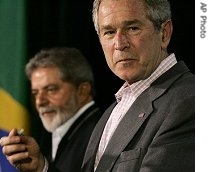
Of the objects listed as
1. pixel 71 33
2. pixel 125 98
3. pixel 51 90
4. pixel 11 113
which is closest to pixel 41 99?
pixel 51 90

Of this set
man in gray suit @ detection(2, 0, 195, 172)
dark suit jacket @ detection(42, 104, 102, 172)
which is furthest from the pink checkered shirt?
dark suit jacket @ detection(42, 104, 102, 172)

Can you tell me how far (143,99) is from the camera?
209 cm

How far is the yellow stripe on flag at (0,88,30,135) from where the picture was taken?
3666 millimetres

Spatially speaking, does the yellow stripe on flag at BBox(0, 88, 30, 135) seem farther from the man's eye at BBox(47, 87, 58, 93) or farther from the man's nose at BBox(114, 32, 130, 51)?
the man's nose at BBox(114, 32, 130, 51)

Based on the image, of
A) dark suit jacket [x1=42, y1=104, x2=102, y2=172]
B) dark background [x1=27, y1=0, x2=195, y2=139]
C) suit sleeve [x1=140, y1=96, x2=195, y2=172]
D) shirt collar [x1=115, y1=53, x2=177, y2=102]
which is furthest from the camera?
dark background [x1=27, y1=0, x2=195, y2=139]

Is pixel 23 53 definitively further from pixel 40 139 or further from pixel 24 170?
pixel 24 170

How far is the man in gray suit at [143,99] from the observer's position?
188cm

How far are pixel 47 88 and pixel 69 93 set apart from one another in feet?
0.46

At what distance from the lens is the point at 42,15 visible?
12.8 feet

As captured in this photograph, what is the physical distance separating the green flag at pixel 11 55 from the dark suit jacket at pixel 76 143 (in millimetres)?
407

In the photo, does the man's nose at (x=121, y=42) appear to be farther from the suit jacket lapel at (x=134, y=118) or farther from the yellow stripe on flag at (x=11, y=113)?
the yellow stripe on flag at (x=11, y=113)

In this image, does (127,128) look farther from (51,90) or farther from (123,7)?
(51,90)

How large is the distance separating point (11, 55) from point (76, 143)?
70 centimetres
